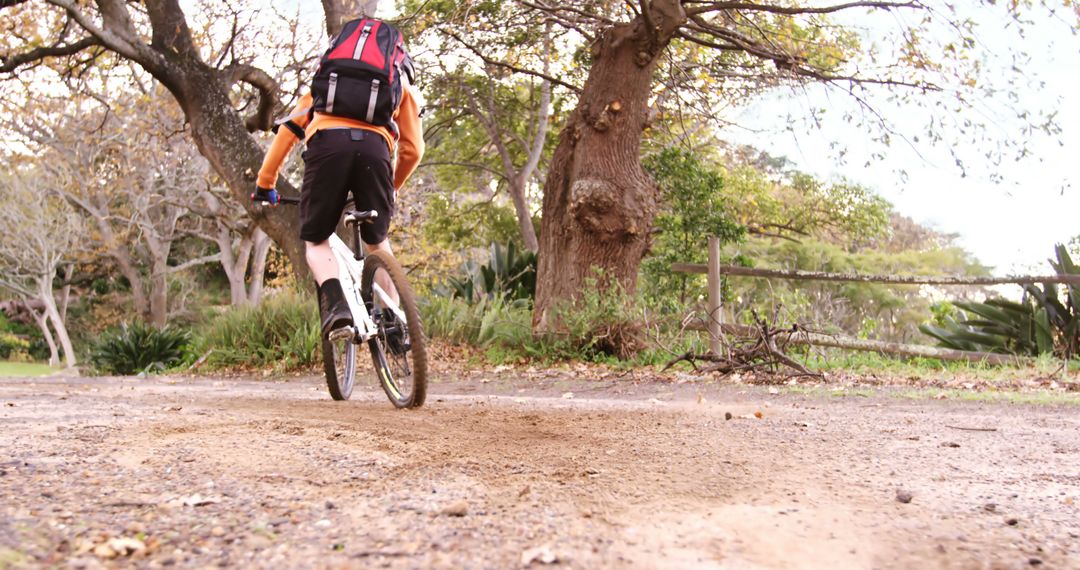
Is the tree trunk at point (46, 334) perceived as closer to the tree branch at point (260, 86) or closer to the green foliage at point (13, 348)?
the green foliage at point (13, 348)

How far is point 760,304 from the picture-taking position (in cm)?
2480

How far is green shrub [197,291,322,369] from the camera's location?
1034 cm

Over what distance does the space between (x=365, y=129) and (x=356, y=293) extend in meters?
0.90

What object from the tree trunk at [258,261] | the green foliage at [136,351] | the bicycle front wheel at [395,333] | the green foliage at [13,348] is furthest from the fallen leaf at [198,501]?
the green foliage at [13,348]

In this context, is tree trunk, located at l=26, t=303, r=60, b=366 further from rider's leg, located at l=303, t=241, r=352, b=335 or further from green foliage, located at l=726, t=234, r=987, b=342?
rider's leg, located at l=303, t=241, r=352, b=335

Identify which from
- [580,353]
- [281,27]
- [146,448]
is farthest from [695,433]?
[281,27]

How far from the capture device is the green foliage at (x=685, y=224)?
11375 mm

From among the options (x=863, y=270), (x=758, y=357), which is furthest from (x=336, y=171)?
(x=863, y=270)

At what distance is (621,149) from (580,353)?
7.87 ft

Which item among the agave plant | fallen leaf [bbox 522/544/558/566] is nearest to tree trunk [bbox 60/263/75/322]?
the agave plant

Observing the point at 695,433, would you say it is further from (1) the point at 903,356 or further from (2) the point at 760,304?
(2) the point at 760,304

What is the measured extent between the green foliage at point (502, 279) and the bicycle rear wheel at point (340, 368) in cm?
740

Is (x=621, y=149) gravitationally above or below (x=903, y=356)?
above

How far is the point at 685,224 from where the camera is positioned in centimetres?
1165
